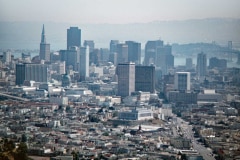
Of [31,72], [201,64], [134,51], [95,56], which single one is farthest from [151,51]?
[31,72]

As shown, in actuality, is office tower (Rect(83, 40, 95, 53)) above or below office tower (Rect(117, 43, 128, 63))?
above

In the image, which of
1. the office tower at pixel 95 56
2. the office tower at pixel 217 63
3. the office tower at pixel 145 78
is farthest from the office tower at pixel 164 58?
the office tower at pixel 217 63

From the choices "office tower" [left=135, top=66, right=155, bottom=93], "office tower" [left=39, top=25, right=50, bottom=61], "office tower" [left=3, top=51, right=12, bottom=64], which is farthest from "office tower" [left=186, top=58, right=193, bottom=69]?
"office tower" [left=3, top=51, right=12, bottom=64]

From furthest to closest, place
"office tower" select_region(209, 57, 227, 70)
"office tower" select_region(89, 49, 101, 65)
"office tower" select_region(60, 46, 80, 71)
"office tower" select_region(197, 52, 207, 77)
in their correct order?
"office tower" select_region(89, 49, 101, 65)
"office tower" select_region(60, 46, 80, 71)
"office tower" select_region(197, 52, 207, 77)
"office tower" select_region(209, 57, 227, 70)

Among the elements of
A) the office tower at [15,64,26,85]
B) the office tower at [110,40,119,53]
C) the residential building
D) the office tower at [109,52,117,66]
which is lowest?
the residential building

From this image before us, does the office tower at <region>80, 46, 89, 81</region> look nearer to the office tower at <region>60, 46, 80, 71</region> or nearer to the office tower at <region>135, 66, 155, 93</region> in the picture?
the office tower at <region>60, 46, 80, 71</region>

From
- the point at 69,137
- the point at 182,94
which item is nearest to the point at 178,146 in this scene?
the point at 69,137

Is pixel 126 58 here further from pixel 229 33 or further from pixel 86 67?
pixel 229 33
